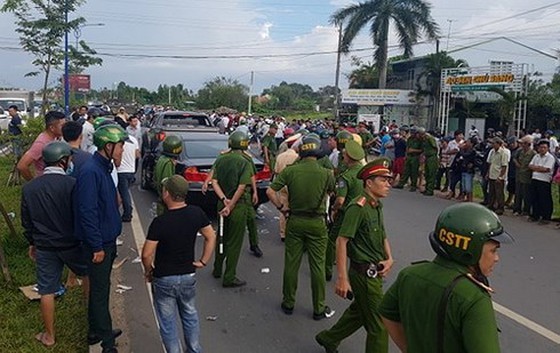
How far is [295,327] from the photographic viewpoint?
5285mm

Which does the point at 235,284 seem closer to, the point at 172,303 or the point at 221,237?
the point at 221,237

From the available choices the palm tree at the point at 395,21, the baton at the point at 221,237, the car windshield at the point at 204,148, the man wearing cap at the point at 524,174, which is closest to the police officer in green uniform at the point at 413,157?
the man wearing cap at the point at 524,174

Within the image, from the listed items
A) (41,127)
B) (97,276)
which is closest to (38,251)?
(97,276)

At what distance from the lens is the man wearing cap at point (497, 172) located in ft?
38.9

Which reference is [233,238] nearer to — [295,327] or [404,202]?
[295,327]

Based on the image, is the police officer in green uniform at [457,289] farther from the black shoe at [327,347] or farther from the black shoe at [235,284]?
the black shoe at [235,284]

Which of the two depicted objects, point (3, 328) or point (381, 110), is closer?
point (3, 328)

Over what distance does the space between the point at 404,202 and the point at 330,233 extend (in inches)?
262

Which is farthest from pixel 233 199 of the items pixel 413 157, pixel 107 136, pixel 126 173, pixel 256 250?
pixel 413 157

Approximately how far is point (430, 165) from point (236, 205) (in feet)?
30.0

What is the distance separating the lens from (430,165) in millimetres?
14445

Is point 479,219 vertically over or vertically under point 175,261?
over

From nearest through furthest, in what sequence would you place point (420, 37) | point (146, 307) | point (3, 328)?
point (3, 328) < point (146, 307) < point (420, 37)

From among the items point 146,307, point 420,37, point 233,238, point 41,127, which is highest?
point 420,37
